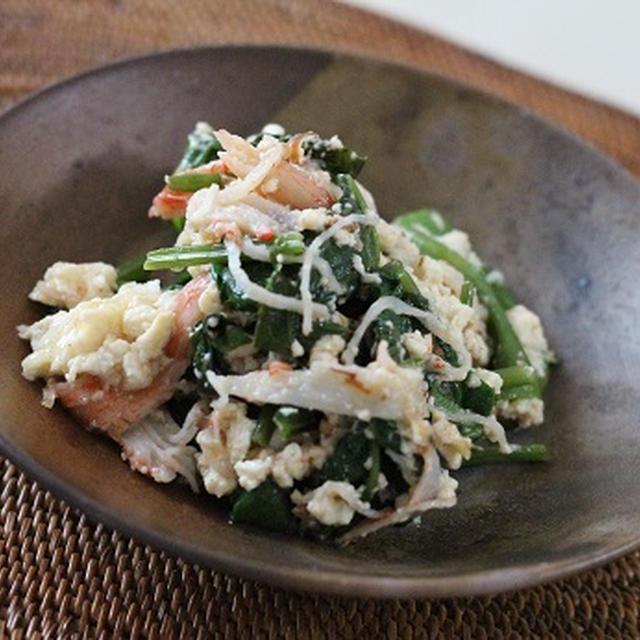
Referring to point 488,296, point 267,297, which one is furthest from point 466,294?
point 267,297

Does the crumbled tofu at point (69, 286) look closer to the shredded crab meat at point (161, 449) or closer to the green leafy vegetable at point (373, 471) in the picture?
the shredded crab meat at point (161, 449)

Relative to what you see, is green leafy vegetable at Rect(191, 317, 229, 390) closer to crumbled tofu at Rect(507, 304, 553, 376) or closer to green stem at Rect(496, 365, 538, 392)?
green stem at Rect(496, 365, 538, 392)

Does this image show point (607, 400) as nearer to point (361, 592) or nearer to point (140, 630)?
point (361, 592)

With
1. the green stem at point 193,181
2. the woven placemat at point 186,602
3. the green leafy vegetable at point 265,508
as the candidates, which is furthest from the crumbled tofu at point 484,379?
the green stem at point 193,181

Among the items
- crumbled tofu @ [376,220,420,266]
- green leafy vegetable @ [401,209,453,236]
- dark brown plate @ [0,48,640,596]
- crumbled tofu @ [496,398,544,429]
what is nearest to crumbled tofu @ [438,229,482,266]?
green leafy vegetable @ [401,209,453,236]

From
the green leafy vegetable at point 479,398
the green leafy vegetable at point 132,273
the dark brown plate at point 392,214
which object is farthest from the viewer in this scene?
the green leafy vegetable at point 132,273

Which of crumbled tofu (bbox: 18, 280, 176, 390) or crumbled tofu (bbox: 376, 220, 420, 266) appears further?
crumbled tofu (bbox: 376, 220, 420, 266)
